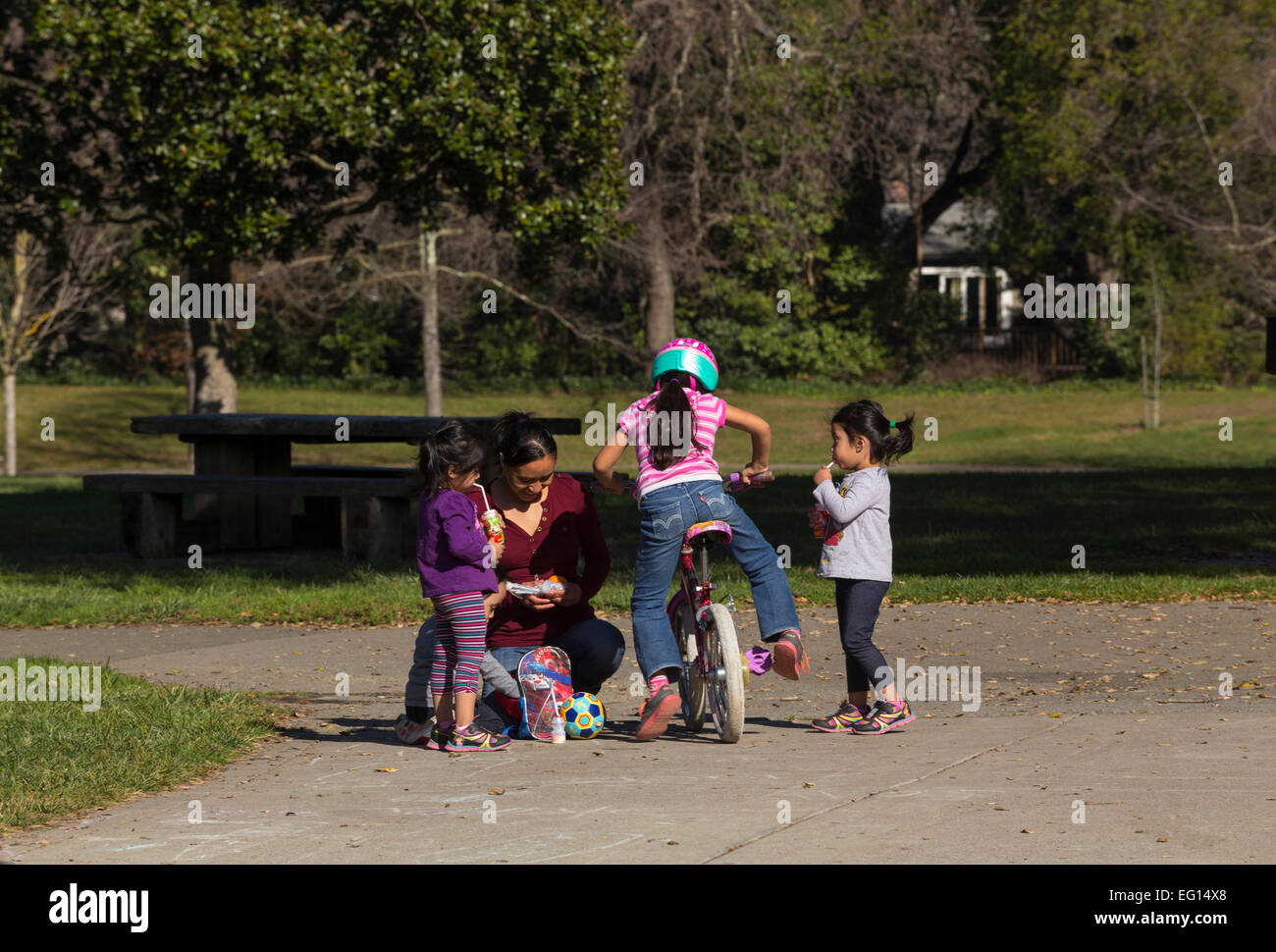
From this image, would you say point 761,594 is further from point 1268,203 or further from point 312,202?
point 1268,203

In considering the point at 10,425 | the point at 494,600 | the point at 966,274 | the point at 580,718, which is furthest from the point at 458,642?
the point at 966,274

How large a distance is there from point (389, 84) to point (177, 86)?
2.32 metres

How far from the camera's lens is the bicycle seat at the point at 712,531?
6445 mm

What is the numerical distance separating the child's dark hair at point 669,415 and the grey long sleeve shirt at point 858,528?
0.64 m

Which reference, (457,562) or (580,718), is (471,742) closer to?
(580,718)

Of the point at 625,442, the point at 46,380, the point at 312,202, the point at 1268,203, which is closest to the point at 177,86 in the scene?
the point at 312,202

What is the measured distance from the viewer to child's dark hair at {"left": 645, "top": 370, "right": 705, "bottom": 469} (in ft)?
21.2

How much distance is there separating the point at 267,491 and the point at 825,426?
20.9 metres

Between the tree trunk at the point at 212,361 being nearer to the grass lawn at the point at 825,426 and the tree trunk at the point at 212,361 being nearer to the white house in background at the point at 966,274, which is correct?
the grass lawn at the point at 825,426

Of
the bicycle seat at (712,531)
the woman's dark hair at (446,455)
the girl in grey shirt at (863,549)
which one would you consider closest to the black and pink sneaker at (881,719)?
the girl in grey shirt at (863,549)

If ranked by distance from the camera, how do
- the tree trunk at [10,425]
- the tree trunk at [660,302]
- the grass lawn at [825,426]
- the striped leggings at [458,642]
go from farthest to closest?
the tree trunk at [660,302] → the grass lawn at [825,426] → the tree trunk at [10,425] → the striped leggings at [458,642]

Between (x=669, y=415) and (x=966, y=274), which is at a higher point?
(x=966, y=274)

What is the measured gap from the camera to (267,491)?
1308 cm

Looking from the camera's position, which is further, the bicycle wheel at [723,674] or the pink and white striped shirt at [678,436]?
the pink and white striped shirt at [678,436]
